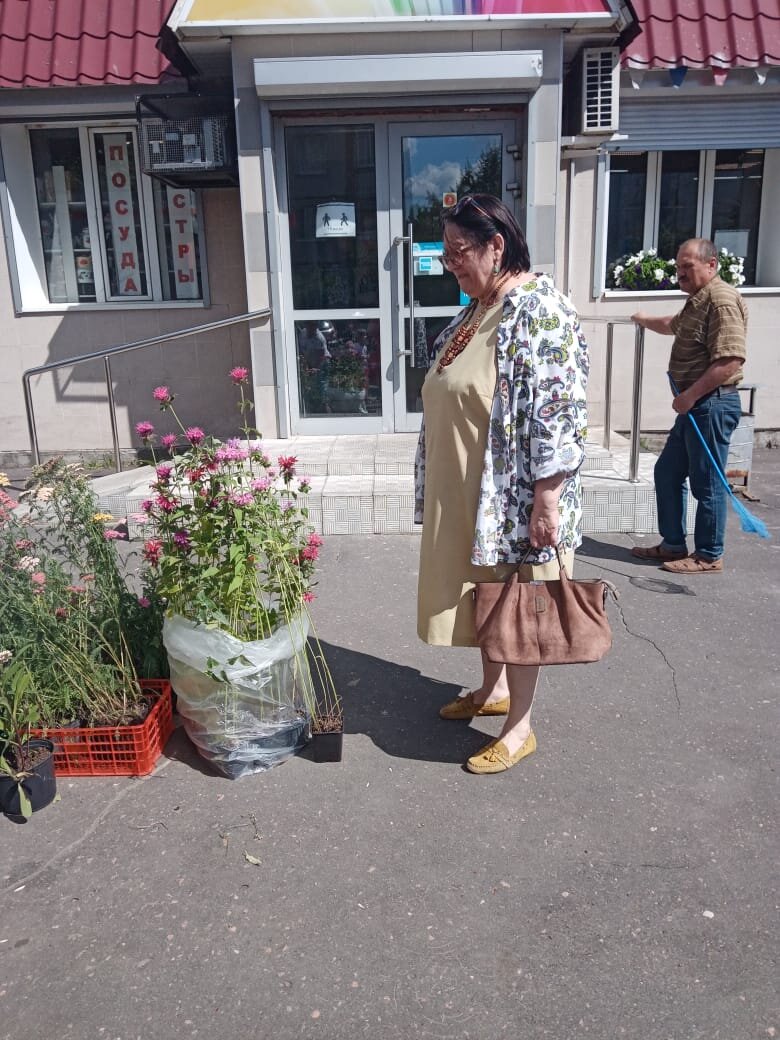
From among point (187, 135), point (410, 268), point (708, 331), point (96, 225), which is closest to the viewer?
point (708, 331)

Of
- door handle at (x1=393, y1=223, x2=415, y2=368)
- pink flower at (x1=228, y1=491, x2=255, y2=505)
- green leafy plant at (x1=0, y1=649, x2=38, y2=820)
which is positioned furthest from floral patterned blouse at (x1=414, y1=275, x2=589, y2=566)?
door handle at (x1=393, y1=223, x2=415, y2=368)

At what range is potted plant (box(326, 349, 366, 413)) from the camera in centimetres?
720

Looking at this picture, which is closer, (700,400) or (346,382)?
(700,400)

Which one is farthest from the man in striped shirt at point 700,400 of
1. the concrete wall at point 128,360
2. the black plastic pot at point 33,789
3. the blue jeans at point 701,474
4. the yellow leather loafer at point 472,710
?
the concrete wall at point 128,360

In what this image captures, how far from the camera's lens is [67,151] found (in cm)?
782

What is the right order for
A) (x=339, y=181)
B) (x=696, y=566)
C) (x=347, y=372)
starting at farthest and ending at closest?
1. (x=347, y=372)
2. (x=339, y=181)
3. (x=696, y=566)

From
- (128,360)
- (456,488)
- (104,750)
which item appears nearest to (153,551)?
(104,750)

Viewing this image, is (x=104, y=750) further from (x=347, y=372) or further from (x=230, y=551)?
(x=347, y=372)

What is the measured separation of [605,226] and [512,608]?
5911 mm

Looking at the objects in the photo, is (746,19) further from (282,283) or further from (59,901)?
(59,901)

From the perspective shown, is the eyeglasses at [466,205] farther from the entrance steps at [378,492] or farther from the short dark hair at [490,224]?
the entrance steps at [378,492]

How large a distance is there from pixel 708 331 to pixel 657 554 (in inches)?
54.9

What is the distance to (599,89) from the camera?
676 cm

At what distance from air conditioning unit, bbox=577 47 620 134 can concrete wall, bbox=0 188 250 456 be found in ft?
10.1
